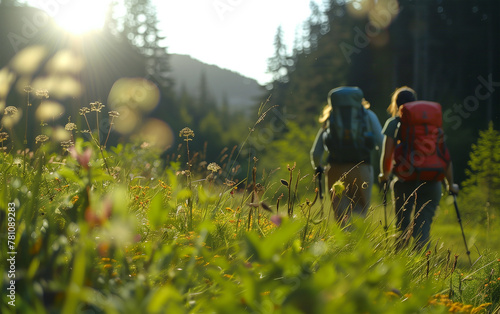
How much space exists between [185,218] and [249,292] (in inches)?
71.9

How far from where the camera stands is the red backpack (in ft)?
15.7

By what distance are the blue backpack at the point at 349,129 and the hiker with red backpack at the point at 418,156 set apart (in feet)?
1.78

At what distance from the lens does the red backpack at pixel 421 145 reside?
15.7ft

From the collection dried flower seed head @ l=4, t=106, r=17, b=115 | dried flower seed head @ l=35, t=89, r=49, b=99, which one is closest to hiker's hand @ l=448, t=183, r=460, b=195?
dried flower seed head @ l=35, t=89, r=49, b=99

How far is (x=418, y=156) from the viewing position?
480cm

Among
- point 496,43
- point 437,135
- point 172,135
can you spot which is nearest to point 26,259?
point 437,135

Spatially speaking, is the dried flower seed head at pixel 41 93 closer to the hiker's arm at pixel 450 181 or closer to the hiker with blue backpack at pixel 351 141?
the hiker with blue backpack at pixel 351 141

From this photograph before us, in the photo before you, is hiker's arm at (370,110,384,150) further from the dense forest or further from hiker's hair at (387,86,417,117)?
the dense forest

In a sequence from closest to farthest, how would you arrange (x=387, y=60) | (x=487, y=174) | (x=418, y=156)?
1. (x=418, y=156)
2. (x=487, y=174)
3. (x=387, y=60)

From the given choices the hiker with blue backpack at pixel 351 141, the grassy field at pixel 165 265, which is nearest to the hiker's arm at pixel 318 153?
the hiker with blue backpack at pixel 351 141

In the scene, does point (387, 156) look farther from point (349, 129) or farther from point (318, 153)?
point (318, 153)

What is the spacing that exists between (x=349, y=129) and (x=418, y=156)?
1.04 metres

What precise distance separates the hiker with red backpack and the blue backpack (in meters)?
0.54

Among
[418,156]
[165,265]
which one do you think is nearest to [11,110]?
[165,265]
